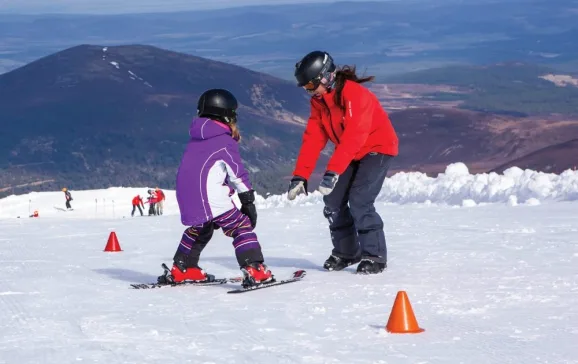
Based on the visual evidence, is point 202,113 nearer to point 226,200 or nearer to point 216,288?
point 226,200

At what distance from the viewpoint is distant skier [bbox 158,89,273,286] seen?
8805mm

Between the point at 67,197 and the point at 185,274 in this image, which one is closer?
the point at 185,274

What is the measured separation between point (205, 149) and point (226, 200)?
1.36ft

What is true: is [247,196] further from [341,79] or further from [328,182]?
[341,79]

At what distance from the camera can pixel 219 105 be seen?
8.83 metres

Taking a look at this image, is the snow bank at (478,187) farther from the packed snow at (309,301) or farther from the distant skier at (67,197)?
the distant skier at (67,197)

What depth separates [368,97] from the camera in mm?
9250

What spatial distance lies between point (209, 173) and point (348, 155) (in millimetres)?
1110

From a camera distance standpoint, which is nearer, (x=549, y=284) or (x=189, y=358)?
(x=189, y=358)

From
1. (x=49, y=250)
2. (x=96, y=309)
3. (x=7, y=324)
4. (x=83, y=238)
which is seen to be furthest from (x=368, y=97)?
(x=83, y=238)

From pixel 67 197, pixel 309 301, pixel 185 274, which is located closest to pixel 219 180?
pixel 185 274

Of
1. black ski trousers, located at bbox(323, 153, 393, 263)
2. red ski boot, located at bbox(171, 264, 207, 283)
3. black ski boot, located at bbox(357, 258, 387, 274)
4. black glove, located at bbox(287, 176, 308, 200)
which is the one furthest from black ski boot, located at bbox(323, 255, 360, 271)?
red ski boot, located at bbox(171, 264, 207, 283)

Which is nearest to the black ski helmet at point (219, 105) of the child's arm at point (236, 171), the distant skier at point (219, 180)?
the distant skier at point (219, 180)

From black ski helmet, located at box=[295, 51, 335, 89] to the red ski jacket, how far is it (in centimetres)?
16
